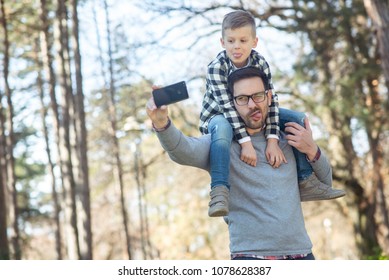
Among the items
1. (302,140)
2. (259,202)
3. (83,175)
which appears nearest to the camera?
(259,202)

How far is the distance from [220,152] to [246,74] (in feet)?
0.92

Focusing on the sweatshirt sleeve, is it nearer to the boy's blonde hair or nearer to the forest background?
the boy's blonde hair

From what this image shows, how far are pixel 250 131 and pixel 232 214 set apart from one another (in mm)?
310

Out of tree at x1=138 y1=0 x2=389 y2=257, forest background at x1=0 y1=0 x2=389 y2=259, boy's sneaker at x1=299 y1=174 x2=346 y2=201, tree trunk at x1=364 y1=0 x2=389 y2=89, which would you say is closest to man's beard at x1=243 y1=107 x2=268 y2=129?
boy's sneaker at x1=299 y1=174 x2=346 y2=201

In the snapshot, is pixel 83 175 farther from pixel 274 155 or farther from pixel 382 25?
pixel 274 155

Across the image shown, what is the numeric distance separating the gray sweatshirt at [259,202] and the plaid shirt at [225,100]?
0.07 meters

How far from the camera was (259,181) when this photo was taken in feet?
7.43

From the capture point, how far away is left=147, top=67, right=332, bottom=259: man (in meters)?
2.20

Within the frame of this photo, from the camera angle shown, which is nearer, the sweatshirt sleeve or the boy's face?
the sweatshirt sleeve

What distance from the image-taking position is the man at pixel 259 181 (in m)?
2.20

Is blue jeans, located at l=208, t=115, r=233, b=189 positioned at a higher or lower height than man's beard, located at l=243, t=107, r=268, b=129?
lower

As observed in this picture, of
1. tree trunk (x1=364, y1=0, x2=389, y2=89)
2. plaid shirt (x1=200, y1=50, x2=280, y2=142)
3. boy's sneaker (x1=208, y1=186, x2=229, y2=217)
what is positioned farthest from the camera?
tree trunk (x1=364, y1=0, x2=389, y2=89)

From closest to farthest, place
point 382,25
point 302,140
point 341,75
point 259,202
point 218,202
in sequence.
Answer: point 218,202 < point 259,202 < point 302,140 < point 382,25 < point 341,75

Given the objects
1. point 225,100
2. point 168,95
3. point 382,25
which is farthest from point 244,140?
point 382,25
